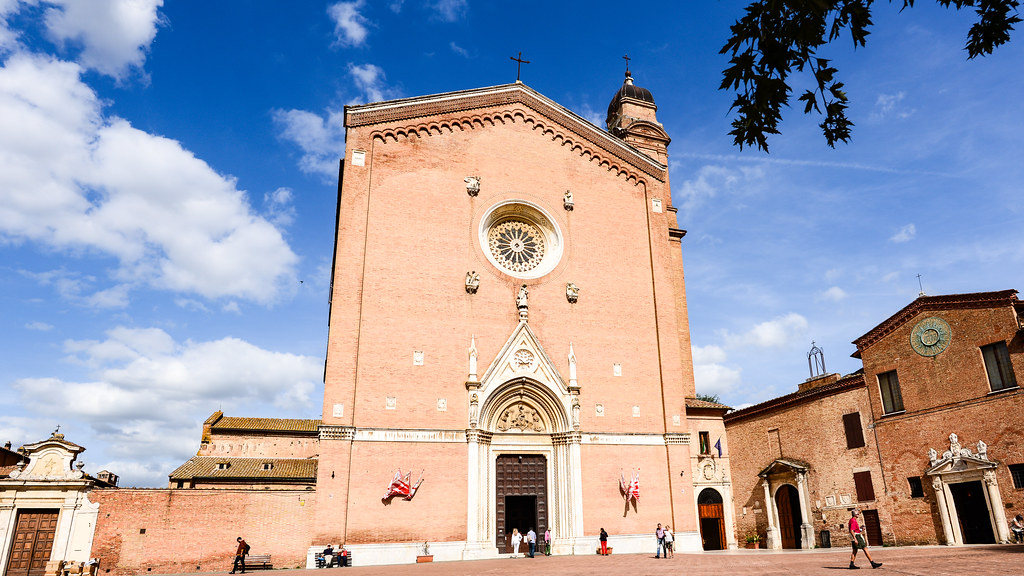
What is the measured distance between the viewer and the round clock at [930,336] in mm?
25031

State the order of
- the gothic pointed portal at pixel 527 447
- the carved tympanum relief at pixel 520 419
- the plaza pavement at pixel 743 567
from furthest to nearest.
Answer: the carved tympanum relief at pixel 520 419, the gothic pointed portal at pixel 527 447, the plaza pavement at pixel 743 567

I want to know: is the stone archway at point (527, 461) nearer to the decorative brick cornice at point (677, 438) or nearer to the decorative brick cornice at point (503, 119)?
the decorative brick cornice at point (677, 438)

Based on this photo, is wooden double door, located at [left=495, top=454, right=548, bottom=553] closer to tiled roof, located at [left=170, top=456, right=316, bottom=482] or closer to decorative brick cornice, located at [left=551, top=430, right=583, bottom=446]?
decorative brick cornice, located at [left=551, top=430, right=583, bottom=446]

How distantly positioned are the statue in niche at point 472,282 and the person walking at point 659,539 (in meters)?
11.7

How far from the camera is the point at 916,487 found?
25.0 m

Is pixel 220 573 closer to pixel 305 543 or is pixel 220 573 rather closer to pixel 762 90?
pixel 305 543


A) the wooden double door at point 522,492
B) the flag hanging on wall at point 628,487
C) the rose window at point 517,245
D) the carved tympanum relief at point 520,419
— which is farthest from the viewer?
the rose window at point 517,245

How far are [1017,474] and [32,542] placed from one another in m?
34.2

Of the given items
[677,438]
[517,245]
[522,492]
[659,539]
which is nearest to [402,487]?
[522,492]

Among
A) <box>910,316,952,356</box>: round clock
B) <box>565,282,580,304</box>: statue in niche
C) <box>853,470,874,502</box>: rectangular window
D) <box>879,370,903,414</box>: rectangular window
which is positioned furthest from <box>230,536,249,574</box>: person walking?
<box>910,316,952,356</box>: round clock

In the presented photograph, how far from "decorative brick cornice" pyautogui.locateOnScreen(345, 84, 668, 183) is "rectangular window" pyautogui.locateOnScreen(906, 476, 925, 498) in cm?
1690

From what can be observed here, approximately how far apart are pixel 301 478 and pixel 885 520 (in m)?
26.8

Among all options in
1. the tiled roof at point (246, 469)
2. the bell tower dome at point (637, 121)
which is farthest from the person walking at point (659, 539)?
the bell tower dome at point (637, 121)

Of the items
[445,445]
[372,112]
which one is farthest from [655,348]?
[372,112]
